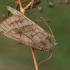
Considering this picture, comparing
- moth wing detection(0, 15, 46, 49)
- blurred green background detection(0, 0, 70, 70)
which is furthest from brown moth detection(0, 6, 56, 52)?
blurred green background detection(0, 0, 70, 70)

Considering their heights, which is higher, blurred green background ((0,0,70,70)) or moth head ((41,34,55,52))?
moth head ((41,34,55,52))

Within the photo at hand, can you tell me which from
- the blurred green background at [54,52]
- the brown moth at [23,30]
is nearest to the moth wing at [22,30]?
the brown moth at [23,30]

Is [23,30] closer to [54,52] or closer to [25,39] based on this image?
[25,39]

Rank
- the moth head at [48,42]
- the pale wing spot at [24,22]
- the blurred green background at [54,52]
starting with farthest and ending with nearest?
the blurred green background at [54,52]
the pale wing spot at [24,22]
the moth head at [48,42]

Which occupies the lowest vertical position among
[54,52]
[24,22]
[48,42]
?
[54,52]

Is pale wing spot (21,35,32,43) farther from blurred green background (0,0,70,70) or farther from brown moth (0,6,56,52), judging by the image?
blurred green background (0,0,70,70)

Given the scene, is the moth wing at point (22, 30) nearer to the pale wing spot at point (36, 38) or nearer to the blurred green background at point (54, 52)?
the pale wing spot at point (36, 38)

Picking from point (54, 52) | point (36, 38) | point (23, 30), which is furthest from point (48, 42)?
point (54, 52)
